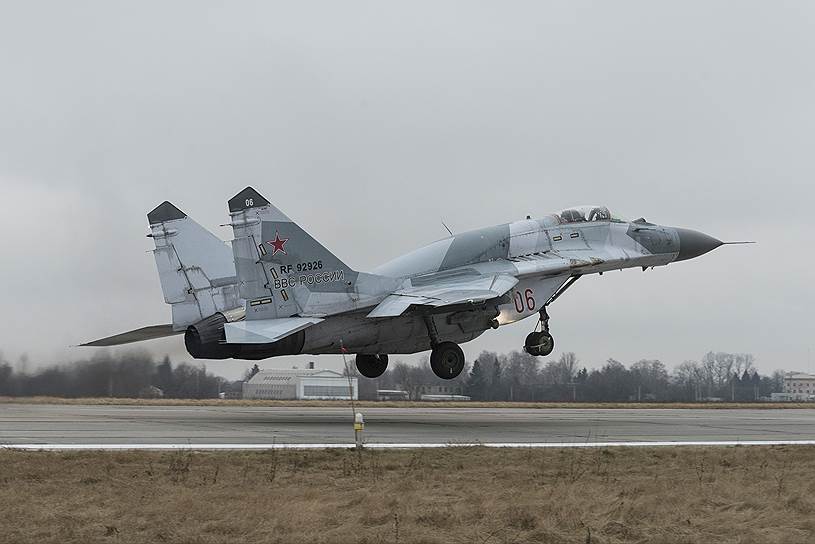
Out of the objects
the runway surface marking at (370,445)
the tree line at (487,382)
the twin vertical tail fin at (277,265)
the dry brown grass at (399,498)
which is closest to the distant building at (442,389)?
the tree line at (487,382)

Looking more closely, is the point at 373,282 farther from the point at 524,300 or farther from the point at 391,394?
the point at 391,394

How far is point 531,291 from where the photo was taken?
26.8m

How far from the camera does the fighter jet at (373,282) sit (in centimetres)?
2303

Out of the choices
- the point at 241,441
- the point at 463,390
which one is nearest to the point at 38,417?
the point at 241,441

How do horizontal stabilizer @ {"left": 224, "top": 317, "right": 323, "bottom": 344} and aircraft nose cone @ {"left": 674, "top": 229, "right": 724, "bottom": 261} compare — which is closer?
horizontal stabilizer @ {"left": 224, "top": 317, "right": 323, "bottom": 344}

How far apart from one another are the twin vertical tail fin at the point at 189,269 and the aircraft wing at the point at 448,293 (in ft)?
16.8

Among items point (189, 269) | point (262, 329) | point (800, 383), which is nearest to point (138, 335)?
point (189, 269)

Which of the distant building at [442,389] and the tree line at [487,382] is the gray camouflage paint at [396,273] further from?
the distant building at [442,389]

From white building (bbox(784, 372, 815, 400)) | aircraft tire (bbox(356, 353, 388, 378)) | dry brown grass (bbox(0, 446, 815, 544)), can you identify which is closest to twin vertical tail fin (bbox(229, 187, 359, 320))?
aircraft tire (bbox(356, 353, 388, 378))

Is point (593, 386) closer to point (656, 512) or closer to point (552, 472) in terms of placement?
point (552, 472)

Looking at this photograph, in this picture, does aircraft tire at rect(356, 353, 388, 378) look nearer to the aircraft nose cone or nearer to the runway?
the runway

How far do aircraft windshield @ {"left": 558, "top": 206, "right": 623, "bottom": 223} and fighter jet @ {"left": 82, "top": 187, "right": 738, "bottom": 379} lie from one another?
0.11 feet

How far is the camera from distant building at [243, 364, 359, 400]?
159ft

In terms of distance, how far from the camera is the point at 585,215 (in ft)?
92.8
